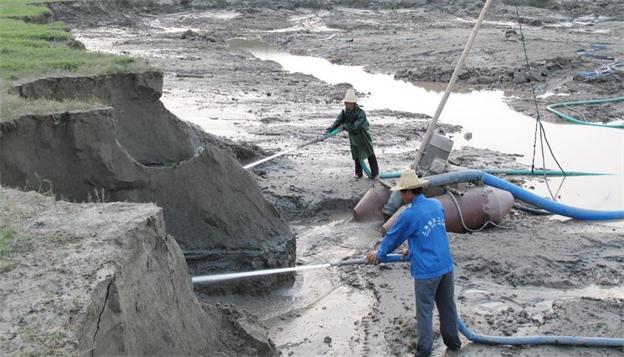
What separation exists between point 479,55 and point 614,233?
58.9ft

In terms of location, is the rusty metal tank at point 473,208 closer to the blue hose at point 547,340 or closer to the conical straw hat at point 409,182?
the blue hose at point 547,340

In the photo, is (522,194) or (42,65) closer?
(42,65)

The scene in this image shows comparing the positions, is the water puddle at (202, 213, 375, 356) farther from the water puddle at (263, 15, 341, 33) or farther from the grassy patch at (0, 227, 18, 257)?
the water puddle at (263, 15, 341, 33)

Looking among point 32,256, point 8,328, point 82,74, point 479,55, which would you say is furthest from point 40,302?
point 479,55

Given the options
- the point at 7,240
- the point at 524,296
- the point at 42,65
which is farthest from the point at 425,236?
the point at 42,65

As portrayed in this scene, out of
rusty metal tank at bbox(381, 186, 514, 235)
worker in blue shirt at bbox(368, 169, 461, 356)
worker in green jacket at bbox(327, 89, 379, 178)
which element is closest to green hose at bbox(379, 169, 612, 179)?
worker in green jacket at bbox(327, 89, 379, 178)

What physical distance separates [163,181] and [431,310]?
3453 millimetres

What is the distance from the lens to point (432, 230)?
5.91 meters

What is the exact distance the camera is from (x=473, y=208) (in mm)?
9703

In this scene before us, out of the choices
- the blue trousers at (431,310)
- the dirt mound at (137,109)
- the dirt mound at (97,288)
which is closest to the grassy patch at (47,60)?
the dirt mound at (137,109)

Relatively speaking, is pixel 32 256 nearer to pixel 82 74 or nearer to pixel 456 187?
pixel 82 74

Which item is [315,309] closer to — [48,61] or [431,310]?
[431,310]

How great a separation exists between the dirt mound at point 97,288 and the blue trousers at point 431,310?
59.8 inches

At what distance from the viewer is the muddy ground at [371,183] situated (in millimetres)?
7129
